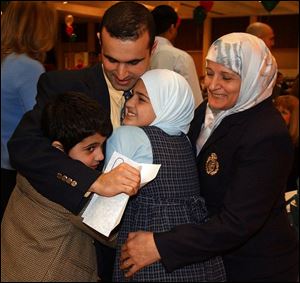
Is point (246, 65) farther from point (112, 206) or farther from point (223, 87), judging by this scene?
point (112, 206)

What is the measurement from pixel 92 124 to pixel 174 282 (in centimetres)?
47

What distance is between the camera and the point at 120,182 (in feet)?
3.82

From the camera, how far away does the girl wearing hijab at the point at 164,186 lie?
1.27 m

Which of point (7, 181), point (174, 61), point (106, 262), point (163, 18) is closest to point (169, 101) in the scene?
point (106, 262)

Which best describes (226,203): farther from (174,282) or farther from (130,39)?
(130,39)

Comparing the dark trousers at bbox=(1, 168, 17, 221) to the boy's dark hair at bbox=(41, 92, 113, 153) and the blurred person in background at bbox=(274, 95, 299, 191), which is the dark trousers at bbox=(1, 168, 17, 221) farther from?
the blurred person in background at bbox=(274, 95, 299, 191)

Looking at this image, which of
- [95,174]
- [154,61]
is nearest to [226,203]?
[95,174]

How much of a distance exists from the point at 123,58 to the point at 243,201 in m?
0.55

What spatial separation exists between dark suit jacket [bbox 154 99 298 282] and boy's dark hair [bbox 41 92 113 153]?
1.07ft

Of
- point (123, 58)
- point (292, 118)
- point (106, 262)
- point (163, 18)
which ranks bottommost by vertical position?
point (292, 118)

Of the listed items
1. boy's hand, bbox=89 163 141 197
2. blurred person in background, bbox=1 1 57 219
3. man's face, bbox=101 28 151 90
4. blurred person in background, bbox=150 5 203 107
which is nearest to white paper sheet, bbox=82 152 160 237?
boy's hand, bbox=89 163 141 197

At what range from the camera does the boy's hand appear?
1.16m

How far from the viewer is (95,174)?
49.1 inches

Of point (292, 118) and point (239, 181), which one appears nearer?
point (239, 181)
